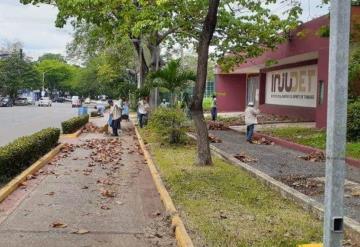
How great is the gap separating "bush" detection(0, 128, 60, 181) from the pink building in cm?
973

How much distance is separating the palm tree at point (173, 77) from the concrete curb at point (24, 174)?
421 centimetres

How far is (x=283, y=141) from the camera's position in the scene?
727 inches

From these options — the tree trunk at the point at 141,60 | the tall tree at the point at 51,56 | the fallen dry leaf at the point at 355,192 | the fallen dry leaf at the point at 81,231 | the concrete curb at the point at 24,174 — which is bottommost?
the fallen dry leaf at the point at 81,231

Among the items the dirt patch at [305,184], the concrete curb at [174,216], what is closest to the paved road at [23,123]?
the concrete curb at [174,216]

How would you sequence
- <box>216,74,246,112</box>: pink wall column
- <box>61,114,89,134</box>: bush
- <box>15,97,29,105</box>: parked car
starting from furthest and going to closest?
<box>15,97,29,105</box>: parked car < <box>216,74,246,112</box>: pink wall column < <box>61,114,89,134</box>: bush

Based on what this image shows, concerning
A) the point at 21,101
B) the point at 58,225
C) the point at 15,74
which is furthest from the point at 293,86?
the point at 21,101

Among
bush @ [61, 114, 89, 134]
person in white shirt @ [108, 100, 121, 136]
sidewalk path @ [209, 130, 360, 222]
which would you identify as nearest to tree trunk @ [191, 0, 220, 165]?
sidewalk path @ [209, 130, 360, 222]

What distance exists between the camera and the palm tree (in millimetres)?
18484

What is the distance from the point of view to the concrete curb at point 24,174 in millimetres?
9586

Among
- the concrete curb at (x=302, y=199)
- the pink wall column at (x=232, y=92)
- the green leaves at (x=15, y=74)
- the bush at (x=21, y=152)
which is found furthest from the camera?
the green leaves at (x=15, y=74)

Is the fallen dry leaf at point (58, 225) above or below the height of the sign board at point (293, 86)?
below

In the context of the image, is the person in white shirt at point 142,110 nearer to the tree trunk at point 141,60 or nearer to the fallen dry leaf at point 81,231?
the tree trunk at point 141,60

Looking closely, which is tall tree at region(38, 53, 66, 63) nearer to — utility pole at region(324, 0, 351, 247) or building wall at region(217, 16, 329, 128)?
building wall at region(217, 16, 329, 128)

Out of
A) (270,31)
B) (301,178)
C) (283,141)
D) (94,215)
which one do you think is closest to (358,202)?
(301,178)
